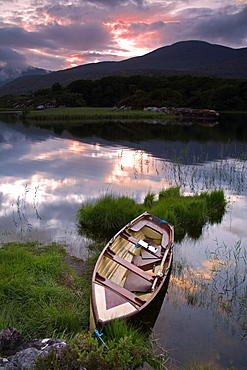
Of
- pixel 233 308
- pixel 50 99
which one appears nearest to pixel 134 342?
pixel 233 308

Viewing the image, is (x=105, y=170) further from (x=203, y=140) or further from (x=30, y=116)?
(x=30, y=116)

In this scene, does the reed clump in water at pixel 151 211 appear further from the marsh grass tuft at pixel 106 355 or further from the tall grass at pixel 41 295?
the marsh grass tuft at pixel 106 355

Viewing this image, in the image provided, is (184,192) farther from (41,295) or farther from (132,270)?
(41,295)

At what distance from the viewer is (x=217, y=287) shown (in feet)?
23.4

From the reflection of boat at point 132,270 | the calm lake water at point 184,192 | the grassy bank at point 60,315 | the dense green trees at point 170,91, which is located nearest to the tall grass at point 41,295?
the grassy bank at point 60,315

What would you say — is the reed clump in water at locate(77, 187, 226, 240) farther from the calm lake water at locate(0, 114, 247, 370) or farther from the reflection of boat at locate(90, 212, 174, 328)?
the reflection of boat at locate(90, 212, 174, 328)

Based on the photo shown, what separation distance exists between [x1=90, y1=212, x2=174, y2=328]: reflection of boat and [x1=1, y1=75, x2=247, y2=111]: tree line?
67334 mm

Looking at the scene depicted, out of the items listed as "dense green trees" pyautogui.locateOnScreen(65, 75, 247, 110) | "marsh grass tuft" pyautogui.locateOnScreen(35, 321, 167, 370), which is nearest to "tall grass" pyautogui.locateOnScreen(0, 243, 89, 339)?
"marsh grass tuft" pyautogui.locateOnScreen(35, 321, 167, 370)

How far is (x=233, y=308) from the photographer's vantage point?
21.1ft

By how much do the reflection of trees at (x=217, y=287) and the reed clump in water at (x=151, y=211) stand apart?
2007mm

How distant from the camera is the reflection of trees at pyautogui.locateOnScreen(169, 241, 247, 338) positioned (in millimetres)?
6320

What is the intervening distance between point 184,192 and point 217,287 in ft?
25.4

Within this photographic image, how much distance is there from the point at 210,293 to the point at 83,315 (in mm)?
→ 2869

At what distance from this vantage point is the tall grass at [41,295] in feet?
17.1
